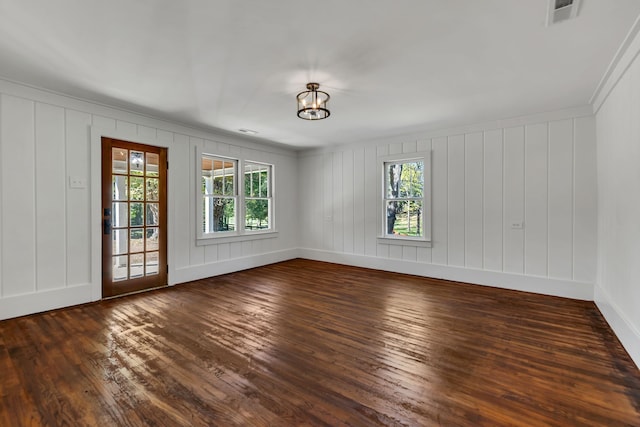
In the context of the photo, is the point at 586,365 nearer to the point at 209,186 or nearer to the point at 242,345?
the point at 242,345

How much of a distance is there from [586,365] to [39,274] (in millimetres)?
5455

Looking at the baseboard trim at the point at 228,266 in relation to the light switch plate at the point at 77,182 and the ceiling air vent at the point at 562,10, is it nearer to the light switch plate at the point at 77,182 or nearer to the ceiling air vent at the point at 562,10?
the light switch plate at the point at 77,182

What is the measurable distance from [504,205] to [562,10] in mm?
3023

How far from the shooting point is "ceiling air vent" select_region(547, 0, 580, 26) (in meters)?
1.92

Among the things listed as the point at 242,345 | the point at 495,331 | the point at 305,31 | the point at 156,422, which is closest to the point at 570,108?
the point at 495,331

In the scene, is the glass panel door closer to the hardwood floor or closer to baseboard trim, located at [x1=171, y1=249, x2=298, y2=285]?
baseboard trim, located at [x1=171, y1=249, x2=298, y2=285]

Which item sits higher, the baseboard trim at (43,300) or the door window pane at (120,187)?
the door window pane at (120,187)

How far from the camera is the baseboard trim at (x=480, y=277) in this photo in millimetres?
3971

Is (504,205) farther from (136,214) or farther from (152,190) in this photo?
(136,214)

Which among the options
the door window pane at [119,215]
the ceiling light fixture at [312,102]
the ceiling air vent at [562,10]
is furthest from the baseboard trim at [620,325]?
the door window pane at [119,215]

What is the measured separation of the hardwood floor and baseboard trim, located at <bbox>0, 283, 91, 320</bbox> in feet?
0.40

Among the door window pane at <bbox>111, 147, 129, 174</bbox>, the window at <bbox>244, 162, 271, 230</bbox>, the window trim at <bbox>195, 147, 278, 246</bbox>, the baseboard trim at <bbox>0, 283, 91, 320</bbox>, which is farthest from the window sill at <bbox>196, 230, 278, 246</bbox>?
the baseboard trim at <bbox>0, 283, 91, 320</bbox>

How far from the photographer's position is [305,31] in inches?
88.2

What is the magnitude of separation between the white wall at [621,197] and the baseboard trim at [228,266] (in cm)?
529
